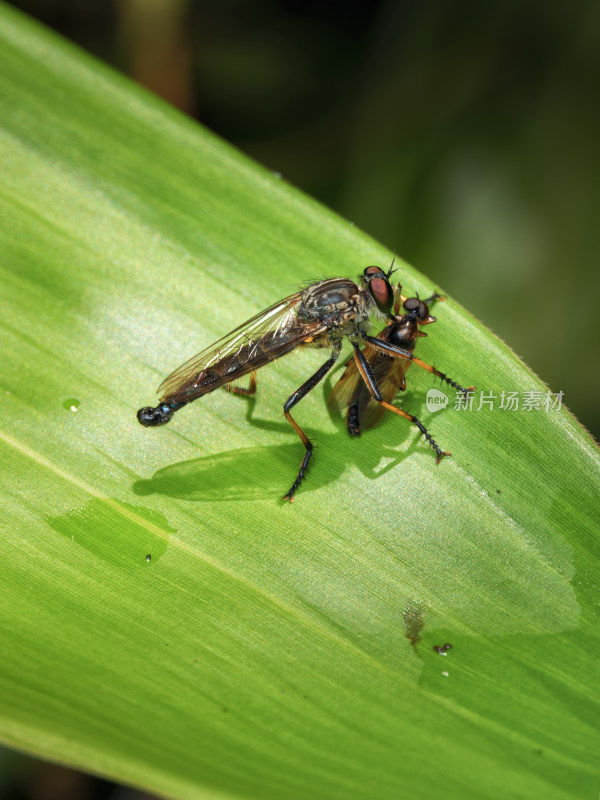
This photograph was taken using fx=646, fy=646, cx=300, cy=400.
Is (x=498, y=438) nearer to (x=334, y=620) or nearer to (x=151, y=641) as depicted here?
(x=334, y=620)

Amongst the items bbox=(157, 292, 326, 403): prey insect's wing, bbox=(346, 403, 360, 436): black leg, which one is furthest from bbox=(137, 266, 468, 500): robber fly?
bbox=(346, 403, 360, 436): black leg

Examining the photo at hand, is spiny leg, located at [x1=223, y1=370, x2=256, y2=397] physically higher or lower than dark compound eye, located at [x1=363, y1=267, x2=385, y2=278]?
lower

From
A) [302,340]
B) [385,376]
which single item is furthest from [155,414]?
[385,376]

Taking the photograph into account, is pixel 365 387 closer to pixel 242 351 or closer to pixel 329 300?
pixel 329 300

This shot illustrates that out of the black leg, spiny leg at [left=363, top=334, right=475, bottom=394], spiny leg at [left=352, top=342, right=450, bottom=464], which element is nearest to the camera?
spiny leg at [left=352, top=342, right=450, bottom=464]

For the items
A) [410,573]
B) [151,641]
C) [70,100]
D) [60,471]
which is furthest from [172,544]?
[70,100]

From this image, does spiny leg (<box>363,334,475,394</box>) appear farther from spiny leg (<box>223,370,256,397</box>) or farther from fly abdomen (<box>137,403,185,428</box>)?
fly abdomen (<box>137,403,185,428</box>)
